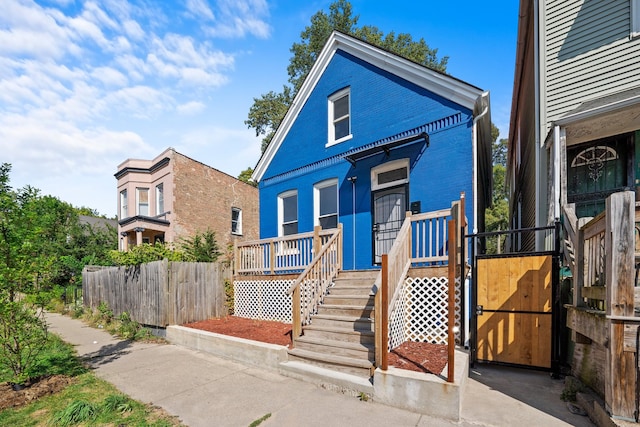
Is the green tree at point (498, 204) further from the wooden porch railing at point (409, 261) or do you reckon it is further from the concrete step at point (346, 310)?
the concrete step at point (346, 310)

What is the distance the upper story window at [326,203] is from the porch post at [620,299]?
21.4 feet

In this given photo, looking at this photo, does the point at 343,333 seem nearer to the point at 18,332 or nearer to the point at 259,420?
the point at 259,420

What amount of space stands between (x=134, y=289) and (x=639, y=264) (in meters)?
11.3

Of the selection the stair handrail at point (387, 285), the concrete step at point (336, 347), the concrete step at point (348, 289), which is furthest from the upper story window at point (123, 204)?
the stair handrail at point (387, 285)

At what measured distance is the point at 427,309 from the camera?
19.5 ft

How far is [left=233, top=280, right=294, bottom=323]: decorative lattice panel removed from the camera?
8.35 meters

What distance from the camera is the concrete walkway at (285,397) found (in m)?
3.67

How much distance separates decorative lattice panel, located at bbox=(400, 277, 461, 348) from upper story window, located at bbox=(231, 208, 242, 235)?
15.5 m

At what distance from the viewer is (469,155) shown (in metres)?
6.71

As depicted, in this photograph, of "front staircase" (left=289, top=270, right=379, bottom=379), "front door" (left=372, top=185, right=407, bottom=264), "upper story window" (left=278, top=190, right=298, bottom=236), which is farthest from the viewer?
"upper story window" (left=278, top=190, right=298, bottom=236)

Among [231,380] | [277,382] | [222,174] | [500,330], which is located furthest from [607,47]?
[222,174]

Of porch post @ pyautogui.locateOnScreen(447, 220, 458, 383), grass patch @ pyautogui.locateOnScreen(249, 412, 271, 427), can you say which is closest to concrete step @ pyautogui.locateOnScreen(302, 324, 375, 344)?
porch post @ pyautogui.locateOnScreen(447, 220, 458, 383)

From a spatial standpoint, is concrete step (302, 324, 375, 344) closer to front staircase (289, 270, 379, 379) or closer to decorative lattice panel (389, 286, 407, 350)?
front staircase (289, 270, 379, 379)

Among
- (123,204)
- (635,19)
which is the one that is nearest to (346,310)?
(635,19)
